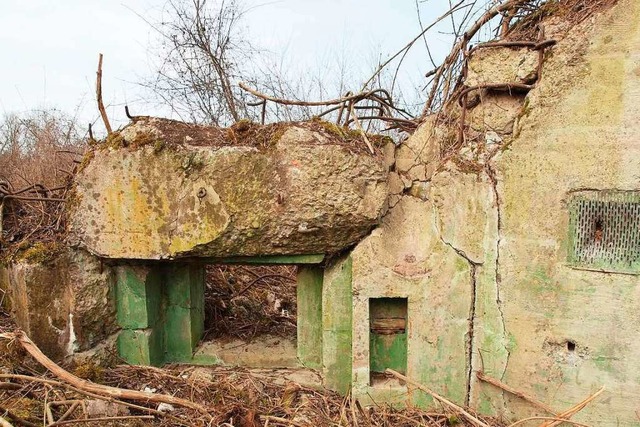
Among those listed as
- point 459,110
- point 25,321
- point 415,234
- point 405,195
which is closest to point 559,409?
point 415,234

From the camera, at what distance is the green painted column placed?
2965mm

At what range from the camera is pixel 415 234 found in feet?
9.33

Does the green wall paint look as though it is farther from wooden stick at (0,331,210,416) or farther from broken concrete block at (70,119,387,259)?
wooden stick at (0,331,210,416)

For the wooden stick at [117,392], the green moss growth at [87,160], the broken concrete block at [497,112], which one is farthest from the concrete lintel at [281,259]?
the broken concrete block at [497,112]

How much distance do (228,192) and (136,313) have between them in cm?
119

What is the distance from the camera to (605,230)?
2436 mm

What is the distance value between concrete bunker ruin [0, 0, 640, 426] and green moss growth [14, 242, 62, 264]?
56mm

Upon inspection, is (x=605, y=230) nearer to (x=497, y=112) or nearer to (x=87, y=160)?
(x=497, y=112)

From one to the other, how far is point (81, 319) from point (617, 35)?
12.0 ft

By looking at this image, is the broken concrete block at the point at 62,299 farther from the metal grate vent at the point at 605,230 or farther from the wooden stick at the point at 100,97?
the metal grate vent at the point at 605,230

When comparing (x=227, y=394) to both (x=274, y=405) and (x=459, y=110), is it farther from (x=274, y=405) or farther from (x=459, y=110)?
(x=459, y=110)

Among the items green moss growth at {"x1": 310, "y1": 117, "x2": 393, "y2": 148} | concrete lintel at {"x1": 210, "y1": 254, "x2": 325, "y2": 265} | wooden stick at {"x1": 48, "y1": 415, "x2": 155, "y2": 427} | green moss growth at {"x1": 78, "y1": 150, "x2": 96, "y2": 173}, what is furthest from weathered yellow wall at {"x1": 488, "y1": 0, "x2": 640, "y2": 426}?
green moss growth at {"x1": 78, "y1": 150, "x2": 96, "y2": 173}

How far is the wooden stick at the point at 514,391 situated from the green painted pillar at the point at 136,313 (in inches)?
89.3

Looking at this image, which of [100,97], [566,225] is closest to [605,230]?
[566,225]
